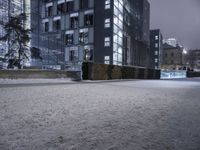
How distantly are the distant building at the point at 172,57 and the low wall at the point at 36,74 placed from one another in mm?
76433

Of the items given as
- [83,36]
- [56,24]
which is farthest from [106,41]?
[56,24]

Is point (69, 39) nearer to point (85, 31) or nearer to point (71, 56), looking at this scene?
point (71, 56)

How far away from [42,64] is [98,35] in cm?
1229

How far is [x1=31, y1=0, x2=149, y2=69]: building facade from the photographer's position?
3341 cm

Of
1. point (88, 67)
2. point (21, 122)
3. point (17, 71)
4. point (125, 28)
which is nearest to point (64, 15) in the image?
point (125, 28)

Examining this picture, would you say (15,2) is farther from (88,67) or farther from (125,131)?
(125,131)

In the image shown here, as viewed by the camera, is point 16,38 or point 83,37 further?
point 83,37

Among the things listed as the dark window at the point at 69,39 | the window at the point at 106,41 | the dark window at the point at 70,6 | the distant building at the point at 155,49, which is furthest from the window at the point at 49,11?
the distant building at the point at 155,49

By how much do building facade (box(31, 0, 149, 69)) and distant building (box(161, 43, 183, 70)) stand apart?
163 ft

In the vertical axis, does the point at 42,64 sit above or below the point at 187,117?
above

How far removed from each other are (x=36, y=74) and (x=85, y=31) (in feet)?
71.7

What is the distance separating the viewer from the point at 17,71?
1430cm

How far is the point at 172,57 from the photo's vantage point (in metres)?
89.9

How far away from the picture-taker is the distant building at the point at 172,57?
88500mm
